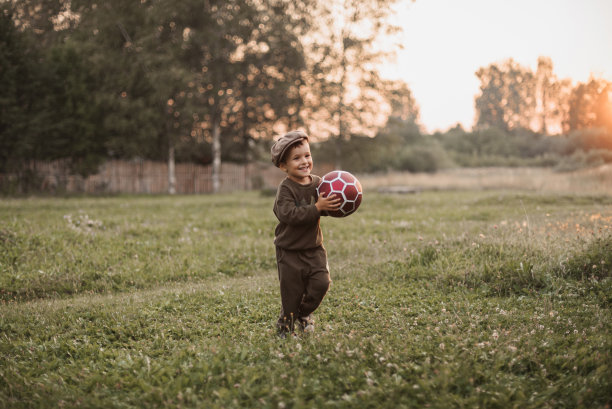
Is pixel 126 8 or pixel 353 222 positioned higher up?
pixel 126 8

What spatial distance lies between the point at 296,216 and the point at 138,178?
27.8 m

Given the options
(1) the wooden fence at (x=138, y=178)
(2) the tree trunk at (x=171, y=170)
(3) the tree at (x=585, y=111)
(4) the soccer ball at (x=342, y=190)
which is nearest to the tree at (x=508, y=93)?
(3) the tree at (x=585, y=111)

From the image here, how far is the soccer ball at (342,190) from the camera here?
15.8ft

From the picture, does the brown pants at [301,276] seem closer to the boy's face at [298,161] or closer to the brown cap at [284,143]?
the boy's face at [298,161]

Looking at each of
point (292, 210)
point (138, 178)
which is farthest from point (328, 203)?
point (138, 178)

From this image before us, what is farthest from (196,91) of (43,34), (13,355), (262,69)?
(13,355)

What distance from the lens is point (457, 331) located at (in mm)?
4887

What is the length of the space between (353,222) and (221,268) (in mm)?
5642

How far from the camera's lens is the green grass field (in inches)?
149

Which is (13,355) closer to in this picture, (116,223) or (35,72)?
(116,223)

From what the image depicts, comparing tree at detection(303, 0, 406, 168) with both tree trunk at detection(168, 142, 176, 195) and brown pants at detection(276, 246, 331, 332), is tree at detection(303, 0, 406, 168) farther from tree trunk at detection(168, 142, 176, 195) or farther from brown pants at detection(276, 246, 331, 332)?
brown pants at detection(276, 246, 331, 332)

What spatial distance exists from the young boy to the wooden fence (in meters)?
24.0

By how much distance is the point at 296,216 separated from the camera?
4.60 metres

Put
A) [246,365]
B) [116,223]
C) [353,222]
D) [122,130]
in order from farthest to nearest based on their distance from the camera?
[122,130] < [353,222] < [116,223] < [246,365]
